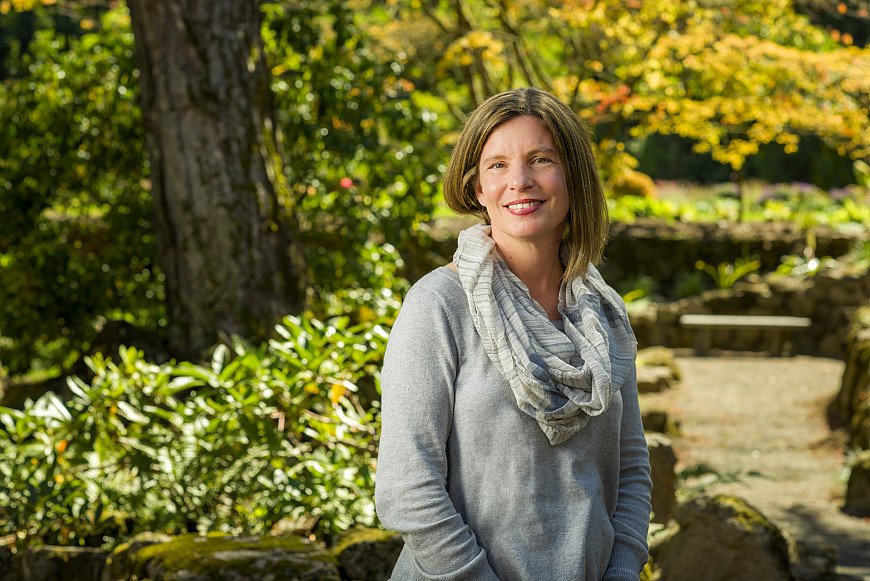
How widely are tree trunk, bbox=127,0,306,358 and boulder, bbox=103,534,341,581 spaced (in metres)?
1.95

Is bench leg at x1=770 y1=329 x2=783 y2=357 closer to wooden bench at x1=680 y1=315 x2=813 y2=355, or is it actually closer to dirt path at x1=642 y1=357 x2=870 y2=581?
wooden bench at x1=680 y1=315 x2=813 y2=355

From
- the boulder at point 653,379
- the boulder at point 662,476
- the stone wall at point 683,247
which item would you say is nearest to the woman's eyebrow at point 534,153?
the boulder at point 662,476

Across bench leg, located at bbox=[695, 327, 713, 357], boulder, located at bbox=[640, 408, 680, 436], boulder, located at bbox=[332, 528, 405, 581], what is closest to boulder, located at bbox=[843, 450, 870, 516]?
boulder, located at bbox=[640, 408, 680, 436]

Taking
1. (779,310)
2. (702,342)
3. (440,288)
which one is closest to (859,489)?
(440,288)

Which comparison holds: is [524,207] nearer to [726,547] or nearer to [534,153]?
[534,153]

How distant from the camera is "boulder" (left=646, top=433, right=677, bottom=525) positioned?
4137 millimetres

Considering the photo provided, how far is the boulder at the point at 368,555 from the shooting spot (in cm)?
273

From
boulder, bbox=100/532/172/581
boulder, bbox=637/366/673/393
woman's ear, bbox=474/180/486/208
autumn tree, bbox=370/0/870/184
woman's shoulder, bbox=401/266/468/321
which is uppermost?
autumn tree, bbox=370/0/870/184

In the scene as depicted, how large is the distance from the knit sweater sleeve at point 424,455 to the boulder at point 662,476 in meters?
2.70

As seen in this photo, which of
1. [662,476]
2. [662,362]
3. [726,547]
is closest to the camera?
[726,547]

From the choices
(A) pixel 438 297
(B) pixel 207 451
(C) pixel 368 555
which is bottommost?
(C) pixel 368 555

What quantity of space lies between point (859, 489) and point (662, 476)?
8.08ft

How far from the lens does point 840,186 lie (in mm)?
21406

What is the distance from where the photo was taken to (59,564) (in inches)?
114
